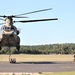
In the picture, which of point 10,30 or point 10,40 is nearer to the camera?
point 10,30

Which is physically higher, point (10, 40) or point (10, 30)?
point (10, 30)

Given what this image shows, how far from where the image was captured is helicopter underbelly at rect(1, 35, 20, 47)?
54.2 metres

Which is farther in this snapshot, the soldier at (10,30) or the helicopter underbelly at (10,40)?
the helicopter underbelly at (10,40)

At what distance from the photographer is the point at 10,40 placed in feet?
180

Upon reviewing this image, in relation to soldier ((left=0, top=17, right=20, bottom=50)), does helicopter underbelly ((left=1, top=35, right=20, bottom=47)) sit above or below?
below

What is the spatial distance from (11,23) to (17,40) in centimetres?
281

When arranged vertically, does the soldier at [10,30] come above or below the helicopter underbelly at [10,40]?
above

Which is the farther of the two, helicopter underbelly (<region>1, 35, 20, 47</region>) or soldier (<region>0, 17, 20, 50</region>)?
helicopter underbelly (<region>1, 35, 20, 47</region>)

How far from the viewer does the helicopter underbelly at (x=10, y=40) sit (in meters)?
54.2

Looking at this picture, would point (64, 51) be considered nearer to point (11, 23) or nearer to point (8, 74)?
point (11, 23)

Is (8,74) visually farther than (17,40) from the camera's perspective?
No

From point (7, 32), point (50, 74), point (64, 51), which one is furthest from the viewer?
point (64, 51)

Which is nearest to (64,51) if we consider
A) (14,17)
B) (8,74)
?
(14,17)

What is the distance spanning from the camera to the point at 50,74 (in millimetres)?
28406
